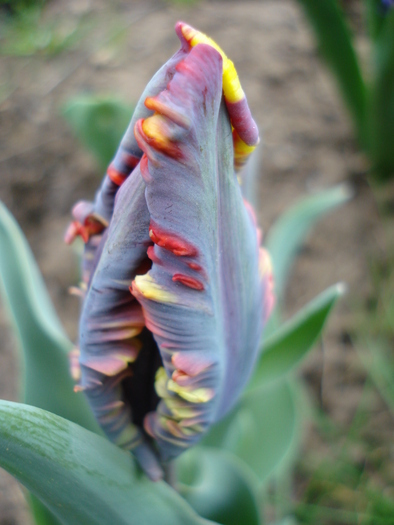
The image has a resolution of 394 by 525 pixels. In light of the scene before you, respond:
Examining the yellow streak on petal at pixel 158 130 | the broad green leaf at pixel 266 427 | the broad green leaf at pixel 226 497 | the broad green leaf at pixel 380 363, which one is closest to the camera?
the yellow streak on petal at pixel 158 130

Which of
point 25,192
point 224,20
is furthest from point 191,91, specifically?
point 224,20

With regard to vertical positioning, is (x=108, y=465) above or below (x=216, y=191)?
below

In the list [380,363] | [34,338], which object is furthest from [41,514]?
[380,363]

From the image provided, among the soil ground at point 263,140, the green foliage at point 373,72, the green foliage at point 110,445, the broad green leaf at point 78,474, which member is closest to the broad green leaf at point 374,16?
the green foliage at point 373,72

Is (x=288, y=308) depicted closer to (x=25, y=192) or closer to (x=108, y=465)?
(x=25, y=192)

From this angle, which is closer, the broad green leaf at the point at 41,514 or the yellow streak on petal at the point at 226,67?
the yellow streak on petal at the point at 226,67

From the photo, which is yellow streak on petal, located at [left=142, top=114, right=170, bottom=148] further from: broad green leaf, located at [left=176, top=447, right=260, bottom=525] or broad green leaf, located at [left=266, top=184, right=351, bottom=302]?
broad green leaf, located at [left=266, top=184, right=351, bottom=302]

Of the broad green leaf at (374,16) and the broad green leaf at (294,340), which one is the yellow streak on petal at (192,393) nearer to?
the broad green leaf at (294,340)
